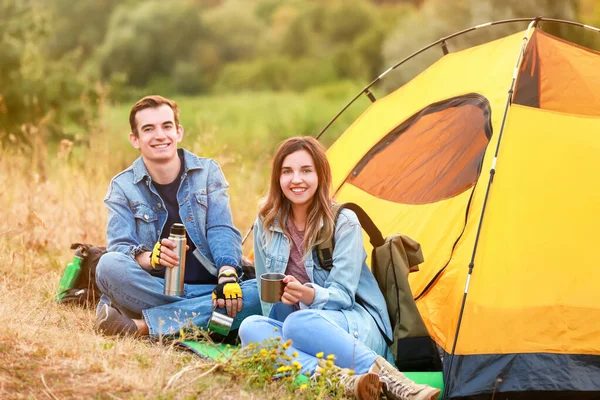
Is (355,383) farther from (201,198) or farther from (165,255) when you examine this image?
(201,198)

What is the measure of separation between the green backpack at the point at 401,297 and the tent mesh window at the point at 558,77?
0.95m

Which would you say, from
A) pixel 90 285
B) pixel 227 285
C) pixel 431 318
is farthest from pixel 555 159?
pixel 90 285

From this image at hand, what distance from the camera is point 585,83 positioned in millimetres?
3928

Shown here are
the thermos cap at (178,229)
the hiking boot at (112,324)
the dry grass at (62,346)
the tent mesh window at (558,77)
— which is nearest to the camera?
the dry grass at (62,346)

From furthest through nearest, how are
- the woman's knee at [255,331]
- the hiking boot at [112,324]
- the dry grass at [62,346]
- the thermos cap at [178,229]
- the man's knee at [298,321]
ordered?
the hiking boot at [112,324] < the thermos cap at [178,229] < the woman's knee at [255,331] < the man's knee at [298,321] < the dry grass at [62,346]

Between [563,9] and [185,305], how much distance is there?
1231 centimetres

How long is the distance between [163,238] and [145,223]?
13 centimetres

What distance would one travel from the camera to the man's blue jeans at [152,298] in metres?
3.78

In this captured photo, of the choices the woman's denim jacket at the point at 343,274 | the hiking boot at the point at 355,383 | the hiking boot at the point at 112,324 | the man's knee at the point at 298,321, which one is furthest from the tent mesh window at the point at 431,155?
the hiking boot at the point at 112,324

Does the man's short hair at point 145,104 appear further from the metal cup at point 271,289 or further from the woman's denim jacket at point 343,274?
the metal cup at point 271,289

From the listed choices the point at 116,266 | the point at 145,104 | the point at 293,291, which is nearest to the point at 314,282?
the point at 293,291

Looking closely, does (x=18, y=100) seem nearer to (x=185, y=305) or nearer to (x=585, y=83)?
(x=185, y=305)

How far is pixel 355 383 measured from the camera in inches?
119

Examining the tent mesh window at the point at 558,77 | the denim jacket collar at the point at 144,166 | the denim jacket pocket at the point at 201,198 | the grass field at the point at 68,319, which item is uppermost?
the tent mesh window at the point at 558,77
